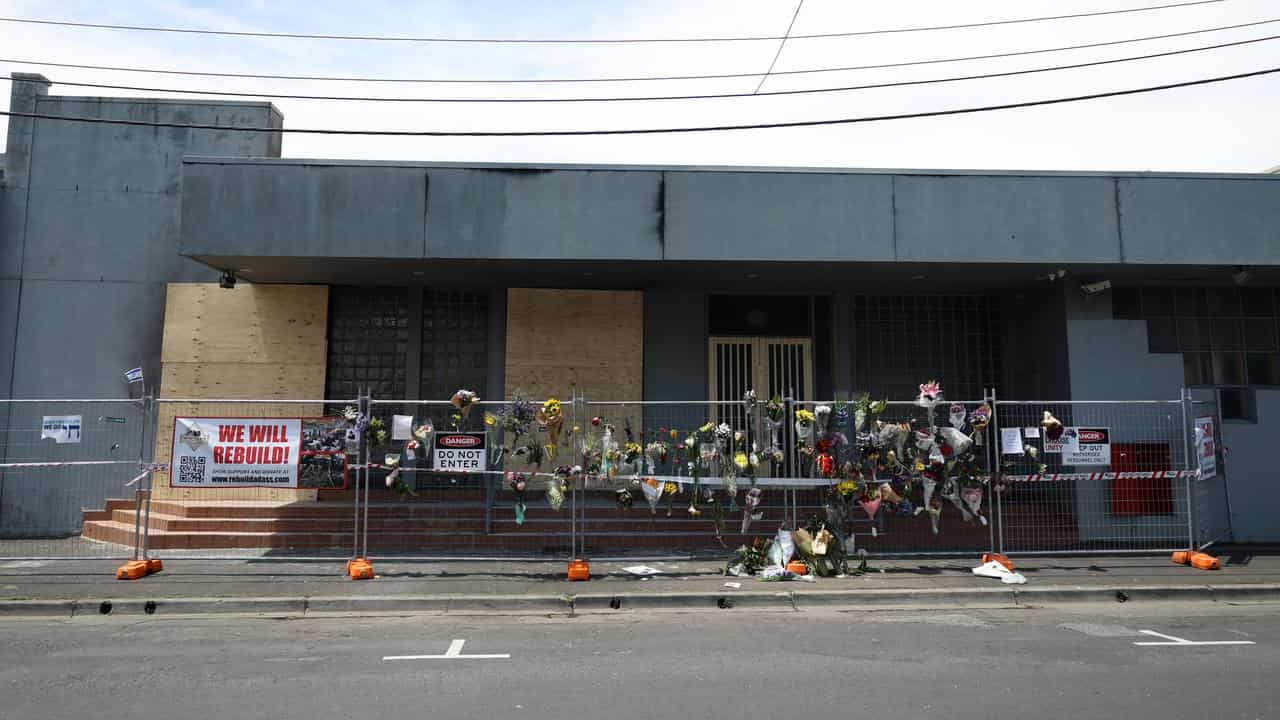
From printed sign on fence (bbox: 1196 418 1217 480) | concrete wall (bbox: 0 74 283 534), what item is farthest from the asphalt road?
concrete wall (bbox: 0 74 283 534)

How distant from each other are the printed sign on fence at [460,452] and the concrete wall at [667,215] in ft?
9.73

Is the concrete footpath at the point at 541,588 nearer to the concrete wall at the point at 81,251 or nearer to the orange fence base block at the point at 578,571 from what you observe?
the orange fence base block at the point at 578,571

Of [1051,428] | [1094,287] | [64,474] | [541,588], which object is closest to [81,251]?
[64,474]

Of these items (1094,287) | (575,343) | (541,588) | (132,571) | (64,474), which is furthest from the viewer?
(575,343)

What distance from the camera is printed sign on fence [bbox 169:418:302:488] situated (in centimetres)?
1063

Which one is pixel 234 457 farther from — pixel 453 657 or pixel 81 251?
pixel 81 251

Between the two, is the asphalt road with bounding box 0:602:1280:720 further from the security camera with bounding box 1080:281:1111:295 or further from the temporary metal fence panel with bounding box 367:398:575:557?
the security camera with bounding box 1080:281:1111:295

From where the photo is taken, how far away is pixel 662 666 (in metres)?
6.91

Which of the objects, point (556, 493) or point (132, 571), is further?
point (556, 493)

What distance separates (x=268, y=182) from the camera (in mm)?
12320

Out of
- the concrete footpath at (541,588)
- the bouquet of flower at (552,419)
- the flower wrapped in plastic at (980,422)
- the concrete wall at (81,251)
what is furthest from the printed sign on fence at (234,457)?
the flower wrapped in plastic at (980,422)

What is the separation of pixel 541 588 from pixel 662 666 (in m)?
3.42

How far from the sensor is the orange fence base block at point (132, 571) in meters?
10.2

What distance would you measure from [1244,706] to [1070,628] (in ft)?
8.78
